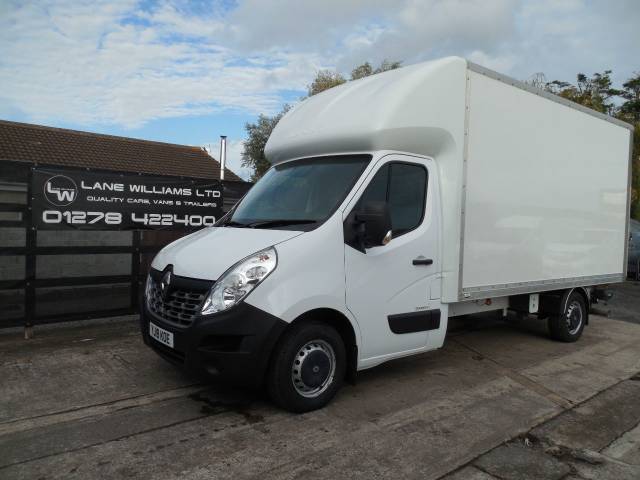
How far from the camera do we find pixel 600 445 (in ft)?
12.6

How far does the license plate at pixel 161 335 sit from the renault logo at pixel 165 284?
0.27 metres

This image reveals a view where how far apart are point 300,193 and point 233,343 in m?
1.57

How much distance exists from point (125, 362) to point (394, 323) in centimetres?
287

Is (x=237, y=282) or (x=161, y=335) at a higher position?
(x=237, y=282)

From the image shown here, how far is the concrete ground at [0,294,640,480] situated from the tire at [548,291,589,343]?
980 millimetres

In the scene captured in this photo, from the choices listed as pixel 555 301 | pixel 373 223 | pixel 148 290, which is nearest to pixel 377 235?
pixel 373 223

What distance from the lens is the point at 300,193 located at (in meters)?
4.64

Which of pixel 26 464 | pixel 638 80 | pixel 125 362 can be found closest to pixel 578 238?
pixel 125 362

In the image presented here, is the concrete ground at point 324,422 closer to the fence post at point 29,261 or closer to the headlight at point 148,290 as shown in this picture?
the fence post at point 29,261

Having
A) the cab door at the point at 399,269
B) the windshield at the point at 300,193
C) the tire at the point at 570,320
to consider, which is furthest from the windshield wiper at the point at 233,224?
the tire at the point at 570,320

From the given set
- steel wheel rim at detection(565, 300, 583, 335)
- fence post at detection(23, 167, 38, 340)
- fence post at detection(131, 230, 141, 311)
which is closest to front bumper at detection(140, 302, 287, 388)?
fence post at detection(23, 167, 38, 340)

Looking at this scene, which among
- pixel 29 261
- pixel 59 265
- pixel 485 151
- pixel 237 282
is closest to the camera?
pixel 237 282

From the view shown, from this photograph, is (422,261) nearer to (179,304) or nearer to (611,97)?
(179,304)

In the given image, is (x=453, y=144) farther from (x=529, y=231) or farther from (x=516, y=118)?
(x=529, y=231)
